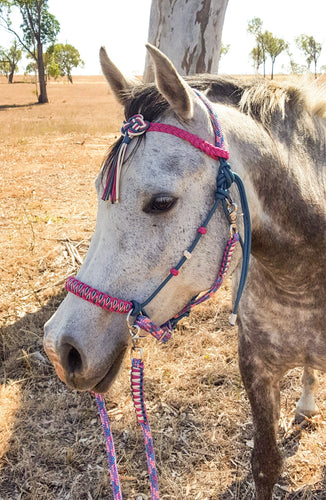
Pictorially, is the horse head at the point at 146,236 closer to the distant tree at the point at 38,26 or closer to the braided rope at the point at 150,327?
the braided rope at the point at 150,327

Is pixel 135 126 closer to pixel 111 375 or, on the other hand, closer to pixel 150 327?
pixel 150 327

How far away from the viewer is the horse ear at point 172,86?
4.23 feet

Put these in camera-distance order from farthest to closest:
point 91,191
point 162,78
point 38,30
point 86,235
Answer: point 38,30, point 91,191, point 86,235, point 162,78

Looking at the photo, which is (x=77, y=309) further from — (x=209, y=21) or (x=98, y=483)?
(x=209, y=21)

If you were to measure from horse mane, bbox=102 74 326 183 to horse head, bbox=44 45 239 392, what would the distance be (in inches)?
0.9

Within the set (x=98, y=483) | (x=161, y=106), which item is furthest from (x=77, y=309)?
(x=98, y=483)

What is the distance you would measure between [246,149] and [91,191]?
6033 mm

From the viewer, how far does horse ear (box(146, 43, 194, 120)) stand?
4.23ft

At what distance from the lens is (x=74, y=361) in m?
1.42

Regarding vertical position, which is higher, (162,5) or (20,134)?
(162,5)

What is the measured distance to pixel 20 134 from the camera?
1432 centimetres

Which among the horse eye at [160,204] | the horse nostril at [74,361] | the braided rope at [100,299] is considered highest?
the horse eye at [160,204]

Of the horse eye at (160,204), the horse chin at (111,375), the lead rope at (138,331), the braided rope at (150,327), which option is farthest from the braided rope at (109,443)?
the horse eye at (160,204)

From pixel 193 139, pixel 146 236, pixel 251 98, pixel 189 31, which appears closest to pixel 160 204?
pixel 146 236
